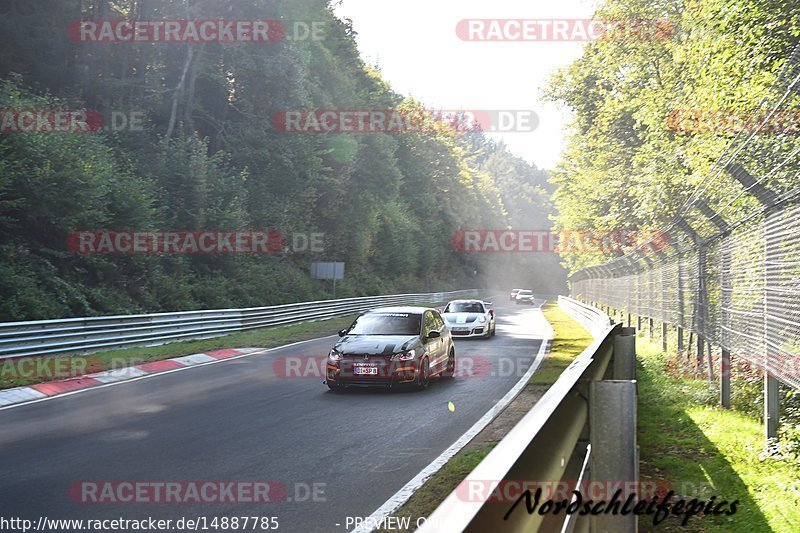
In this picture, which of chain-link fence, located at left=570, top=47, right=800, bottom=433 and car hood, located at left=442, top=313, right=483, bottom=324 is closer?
chain-link fence, located at left=570, top=47, right=800, bottom=433

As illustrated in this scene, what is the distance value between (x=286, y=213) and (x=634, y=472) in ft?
135

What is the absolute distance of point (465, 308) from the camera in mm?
26859

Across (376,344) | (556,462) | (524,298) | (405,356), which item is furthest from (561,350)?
(524,298)

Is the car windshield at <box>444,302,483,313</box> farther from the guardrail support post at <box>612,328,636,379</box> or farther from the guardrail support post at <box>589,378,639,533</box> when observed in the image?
the guardrail support post at <box>589,378,639,533</box>

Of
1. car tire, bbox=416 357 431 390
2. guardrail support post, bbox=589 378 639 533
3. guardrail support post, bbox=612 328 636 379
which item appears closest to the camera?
guardrail support post, bbox=589 378 639 533

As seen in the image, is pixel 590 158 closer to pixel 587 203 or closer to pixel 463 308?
pixel 587 203

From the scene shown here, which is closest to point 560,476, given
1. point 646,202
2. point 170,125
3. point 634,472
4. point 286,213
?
point 634,472

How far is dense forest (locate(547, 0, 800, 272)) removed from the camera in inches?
520

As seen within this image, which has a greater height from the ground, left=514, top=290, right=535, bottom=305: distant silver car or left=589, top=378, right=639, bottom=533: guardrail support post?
left=589, top=378, right=639, bottom=533: guardrail support post

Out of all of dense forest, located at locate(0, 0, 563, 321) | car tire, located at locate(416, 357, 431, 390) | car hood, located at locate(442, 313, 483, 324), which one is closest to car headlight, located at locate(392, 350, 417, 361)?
car tire, located at locate(416, 357, 431, 390)

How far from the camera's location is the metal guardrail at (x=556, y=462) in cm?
175

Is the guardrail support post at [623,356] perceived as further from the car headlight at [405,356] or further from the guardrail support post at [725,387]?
the car headlight at [405,356]

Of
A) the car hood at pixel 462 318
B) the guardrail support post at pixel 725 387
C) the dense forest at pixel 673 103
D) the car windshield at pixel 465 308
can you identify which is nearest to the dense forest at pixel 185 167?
the car windshield at pixel 465 308

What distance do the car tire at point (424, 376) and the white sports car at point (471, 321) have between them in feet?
35.9
